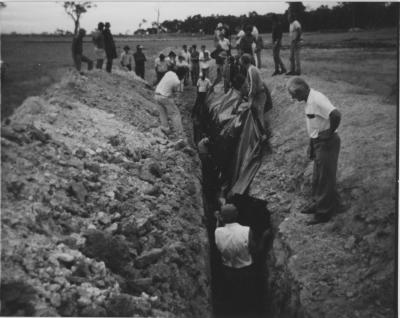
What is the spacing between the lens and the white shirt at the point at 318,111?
407 centimetres

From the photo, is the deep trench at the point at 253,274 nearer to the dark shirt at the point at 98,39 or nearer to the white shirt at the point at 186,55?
the dark shirt at the point at 98,39

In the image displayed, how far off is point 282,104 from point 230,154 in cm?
161

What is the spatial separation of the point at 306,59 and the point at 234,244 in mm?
7496

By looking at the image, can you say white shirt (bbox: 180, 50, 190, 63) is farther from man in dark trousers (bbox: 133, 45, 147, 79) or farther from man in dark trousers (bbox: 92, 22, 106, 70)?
man in dark trousers (bbox: 92, 22, 106, 70)

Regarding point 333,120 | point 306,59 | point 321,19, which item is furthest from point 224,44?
point 333,120

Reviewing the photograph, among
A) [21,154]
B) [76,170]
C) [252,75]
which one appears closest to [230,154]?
[252,75]

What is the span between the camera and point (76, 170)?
16.0ft

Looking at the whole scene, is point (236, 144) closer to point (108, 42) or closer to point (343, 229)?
point (343, 229)

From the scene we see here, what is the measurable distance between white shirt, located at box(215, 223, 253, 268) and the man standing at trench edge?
2.82 ft

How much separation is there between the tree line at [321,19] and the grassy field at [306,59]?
0.63ft

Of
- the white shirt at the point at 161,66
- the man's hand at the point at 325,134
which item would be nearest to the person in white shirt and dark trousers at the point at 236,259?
the man's hand at the point at 325,134

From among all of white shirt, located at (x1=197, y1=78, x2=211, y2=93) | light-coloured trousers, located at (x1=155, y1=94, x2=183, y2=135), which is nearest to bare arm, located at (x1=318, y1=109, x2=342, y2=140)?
light-coloured trousers, located at (x1=155, y1=94, x2=183, y2=135)

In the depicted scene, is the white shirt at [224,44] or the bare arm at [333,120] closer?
the bare arm at [333,120]

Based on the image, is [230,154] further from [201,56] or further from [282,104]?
[201,56]
